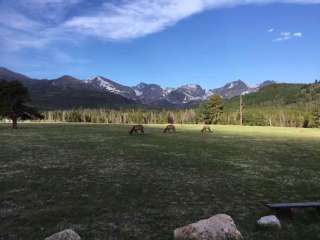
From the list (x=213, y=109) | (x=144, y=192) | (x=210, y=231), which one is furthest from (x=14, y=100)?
(x=213, y=109)

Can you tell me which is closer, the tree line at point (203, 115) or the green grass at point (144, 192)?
the green grass at point (144, 192)

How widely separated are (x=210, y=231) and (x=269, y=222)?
256 centimetres

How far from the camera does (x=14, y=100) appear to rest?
72750mm

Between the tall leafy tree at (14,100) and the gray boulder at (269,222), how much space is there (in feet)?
222

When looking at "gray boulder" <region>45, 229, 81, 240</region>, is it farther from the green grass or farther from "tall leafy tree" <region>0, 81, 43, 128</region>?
"tall leafy tree" <region>0, 81, 43, 128</region>

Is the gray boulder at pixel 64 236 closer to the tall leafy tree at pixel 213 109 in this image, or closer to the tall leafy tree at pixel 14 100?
the tall leafy tree at pixel 14 100

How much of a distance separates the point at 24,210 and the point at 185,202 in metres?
6.00

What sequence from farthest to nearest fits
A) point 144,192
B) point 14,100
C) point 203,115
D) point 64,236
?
1. point 203,115
2. point 14,100
3. point 144,192
4. point 64,236

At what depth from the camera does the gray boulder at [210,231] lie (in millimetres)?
10398

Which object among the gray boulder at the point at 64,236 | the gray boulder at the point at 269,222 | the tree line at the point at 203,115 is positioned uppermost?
the tree line at the point at 203,115

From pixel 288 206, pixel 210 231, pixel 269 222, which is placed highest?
pixel 288 206

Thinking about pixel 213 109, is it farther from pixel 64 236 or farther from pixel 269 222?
pixel 64 236

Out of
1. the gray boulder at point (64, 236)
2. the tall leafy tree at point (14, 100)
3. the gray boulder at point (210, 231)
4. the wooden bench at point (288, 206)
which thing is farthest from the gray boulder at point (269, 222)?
the tall leafy tree at point (14, 100)

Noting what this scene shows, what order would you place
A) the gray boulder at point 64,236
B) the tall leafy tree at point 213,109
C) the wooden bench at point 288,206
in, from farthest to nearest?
the tall leafy tree at point 213,109, the wooden bench at point 288,206, the gray boulder at point 64,236
